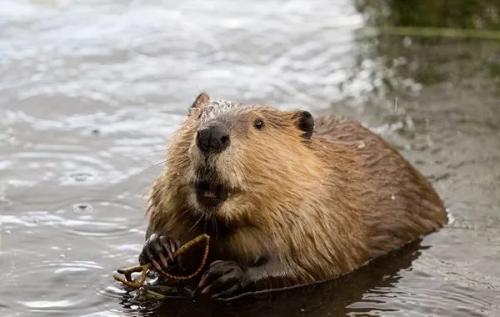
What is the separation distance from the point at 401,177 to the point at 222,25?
363cm

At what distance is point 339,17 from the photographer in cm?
897

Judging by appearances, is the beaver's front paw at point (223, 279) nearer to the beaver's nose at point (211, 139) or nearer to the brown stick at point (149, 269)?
the brown stick at point (149, 269)

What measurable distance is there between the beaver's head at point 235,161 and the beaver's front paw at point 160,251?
21 centimetres

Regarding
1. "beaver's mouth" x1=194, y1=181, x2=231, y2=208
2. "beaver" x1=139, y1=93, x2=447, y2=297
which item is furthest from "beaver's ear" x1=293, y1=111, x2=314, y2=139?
"beaver's mouth" x1=194, y1=181, x2=231, y2=208

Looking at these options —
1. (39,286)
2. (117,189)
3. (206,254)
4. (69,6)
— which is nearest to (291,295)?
(206,254)

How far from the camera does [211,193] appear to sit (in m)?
4.19

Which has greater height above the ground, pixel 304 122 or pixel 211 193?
pixel 304 122

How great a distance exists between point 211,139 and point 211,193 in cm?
25

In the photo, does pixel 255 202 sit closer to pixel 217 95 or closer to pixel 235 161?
pixel 235 161

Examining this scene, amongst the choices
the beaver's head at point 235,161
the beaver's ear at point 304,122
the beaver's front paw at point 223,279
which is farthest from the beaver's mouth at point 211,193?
the beaver's ear at point 304,122

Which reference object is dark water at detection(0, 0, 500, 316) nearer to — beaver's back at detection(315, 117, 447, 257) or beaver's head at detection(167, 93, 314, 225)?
beaver's back at detection(315, 117, 447, 257)

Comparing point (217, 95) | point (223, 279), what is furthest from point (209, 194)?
point (217, 95)

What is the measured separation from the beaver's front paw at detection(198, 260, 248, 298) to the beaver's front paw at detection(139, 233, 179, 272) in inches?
6.1

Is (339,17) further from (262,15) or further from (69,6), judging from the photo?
(69,6)
